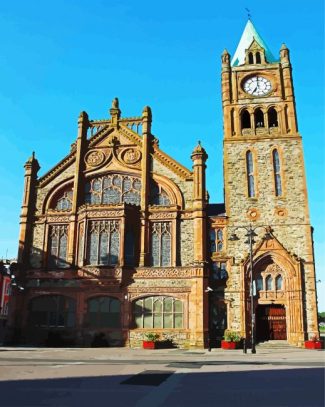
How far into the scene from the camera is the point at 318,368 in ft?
58.1

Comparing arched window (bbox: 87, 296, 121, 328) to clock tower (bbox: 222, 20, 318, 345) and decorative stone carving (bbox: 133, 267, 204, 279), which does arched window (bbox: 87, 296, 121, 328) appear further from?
clock tower (bbox: 222, 20, 318, 345)

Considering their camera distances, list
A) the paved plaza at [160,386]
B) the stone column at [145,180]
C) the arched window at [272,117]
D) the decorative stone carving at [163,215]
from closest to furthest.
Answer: the paved plaza at [160,386]
the stone column at [145,180]
the decorative stone carving at [163,215]
the arched window at [272,117]

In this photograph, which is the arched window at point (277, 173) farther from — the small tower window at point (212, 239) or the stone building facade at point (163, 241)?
the small tower window at point (212, 239)

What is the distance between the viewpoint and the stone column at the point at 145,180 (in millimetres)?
36906

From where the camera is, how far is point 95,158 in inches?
1644

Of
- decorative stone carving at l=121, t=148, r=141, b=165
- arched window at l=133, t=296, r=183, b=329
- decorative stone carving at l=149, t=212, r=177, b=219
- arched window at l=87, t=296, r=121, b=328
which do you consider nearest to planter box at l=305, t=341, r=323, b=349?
arched window at l=133, t=296, r=183, b=329

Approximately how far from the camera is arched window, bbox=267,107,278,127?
4291cm

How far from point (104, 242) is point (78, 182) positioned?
7.20 metres

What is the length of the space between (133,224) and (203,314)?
401 inches

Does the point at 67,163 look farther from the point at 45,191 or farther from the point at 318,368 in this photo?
the point at 318,368

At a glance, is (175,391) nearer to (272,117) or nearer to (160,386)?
(160,386)

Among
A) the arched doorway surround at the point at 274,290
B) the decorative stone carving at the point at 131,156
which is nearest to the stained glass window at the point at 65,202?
the decorative stone carving at the point at 131,156

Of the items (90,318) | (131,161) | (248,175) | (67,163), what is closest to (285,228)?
(248,175)

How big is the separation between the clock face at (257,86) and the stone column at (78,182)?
57.7ft
